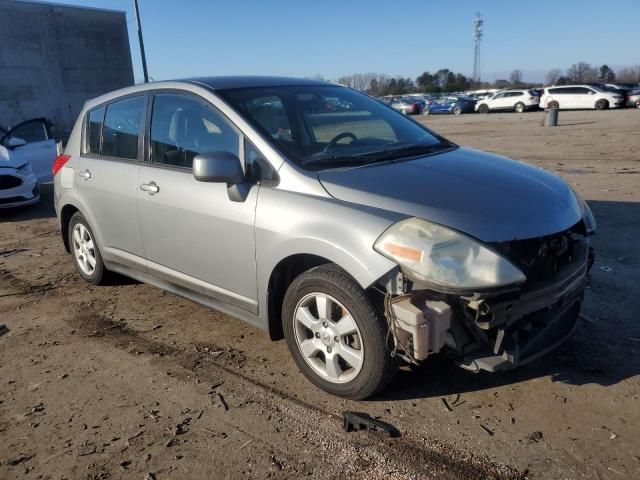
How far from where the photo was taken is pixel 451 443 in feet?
9.02

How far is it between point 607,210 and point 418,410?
539 centimetres

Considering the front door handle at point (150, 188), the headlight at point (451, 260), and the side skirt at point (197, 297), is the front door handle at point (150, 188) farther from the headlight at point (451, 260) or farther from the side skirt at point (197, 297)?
the headlight at point (451, 260)

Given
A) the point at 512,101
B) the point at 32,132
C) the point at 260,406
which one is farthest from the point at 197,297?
the point at 512,101

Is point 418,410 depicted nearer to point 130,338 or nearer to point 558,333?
point 558,333

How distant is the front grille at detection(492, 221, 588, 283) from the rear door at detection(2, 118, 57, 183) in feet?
30.7

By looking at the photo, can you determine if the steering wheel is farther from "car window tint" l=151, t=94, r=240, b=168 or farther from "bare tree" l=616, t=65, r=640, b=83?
"bare tree" l=616, t=65, r=640, b=83

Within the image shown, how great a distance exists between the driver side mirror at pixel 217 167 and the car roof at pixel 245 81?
2.60 ft

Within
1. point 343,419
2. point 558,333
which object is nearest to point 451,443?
point 343,419

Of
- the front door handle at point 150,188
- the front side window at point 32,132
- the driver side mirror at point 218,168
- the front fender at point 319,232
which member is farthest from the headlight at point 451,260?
the front side window at point 32,132

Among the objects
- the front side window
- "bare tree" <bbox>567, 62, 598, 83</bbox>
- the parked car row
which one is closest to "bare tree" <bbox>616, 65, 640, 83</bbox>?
"bare tree" <bbox>567, 62, 598, 83</bbox>

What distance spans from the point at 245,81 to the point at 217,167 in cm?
111

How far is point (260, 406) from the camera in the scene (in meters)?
3.16

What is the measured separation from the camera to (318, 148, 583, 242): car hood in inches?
110

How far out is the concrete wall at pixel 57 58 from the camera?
35.6m
